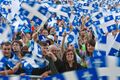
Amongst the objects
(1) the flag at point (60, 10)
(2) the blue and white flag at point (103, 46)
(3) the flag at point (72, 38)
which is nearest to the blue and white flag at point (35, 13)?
(3) the flag at point (72, 38)

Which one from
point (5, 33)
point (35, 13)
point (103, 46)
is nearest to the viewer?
point (103, 46)

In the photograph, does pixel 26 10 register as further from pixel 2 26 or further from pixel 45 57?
pixel 45 57

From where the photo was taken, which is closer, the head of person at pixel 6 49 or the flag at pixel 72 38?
the head of person at pixel 6 49

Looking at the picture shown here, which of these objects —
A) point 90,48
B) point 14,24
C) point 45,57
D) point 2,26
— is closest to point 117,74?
point 45,57

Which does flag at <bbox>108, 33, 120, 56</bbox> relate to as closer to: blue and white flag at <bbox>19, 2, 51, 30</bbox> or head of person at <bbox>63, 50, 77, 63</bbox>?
head of person at <bbox>63, 50, 77, 63</bbox>

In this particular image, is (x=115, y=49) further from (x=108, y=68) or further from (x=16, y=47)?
(x=108, y=68)

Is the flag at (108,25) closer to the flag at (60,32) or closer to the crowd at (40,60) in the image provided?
the flag at (60,32)

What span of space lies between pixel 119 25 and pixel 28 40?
3698mm

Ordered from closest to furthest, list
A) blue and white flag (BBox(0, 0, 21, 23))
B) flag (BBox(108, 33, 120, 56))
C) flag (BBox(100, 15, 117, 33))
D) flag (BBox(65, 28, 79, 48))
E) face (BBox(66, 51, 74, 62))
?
face (BBox(66, 51, 74, 62)), flag (BBox(108, 33, 120, 56)), flag (BBox(65, 28, 79, 48)), flag (BBox(100, 15, 117, 33)), blue and white flag (BBox(0, 0, 21, 23))

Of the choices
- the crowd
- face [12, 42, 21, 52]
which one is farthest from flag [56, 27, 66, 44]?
face [12, 42, 21, 52]

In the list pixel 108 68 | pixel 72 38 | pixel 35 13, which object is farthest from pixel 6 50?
pixel 35 13

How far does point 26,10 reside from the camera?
690 inches

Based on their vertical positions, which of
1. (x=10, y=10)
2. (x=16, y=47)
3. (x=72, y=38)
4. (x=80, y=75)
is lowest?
(x=72, y=38)

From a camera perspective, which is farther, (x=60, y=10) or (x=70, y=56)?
(x=60, y=10)
